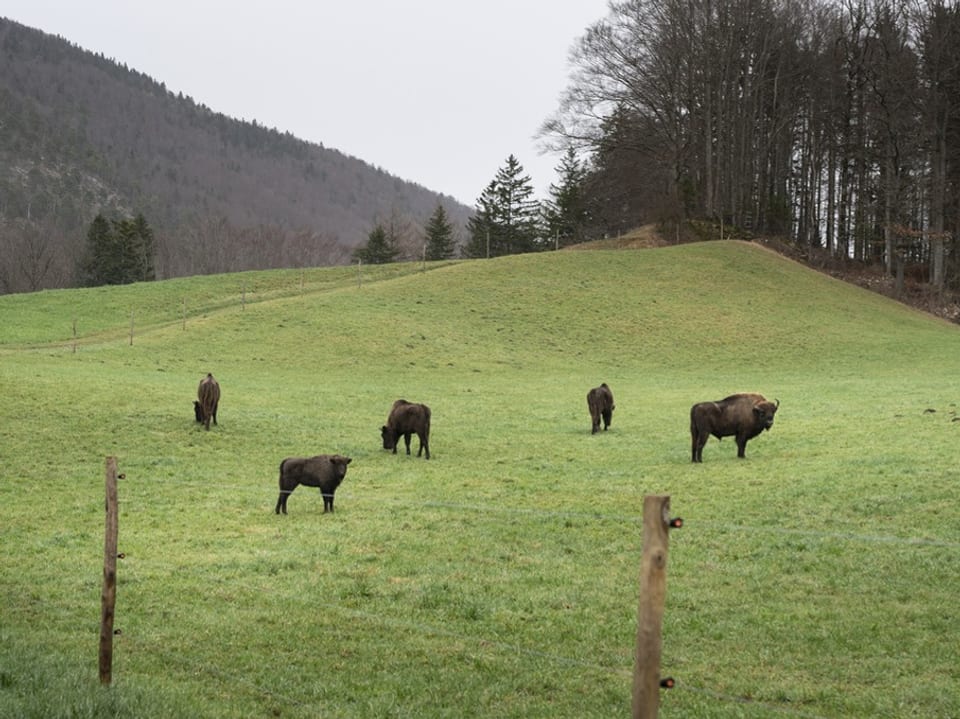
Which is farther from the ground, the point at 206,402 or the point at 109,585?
the point at 206,402

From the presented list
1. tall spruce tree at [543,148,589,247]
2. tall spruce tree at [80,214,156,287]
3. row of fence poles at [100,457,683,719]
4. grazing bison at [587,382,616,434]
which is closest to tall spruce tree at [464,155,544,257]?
tall spruce tree at [543,148,589,247]

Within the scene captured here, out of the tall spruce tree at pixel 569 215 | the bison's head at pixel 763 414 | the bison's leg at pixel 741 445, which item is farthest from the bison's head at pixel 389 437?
the tall spruce tree at pixel 569 215

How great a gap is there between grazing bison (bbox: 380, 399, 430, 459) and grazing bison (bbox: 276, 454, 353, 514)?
A: 19.4 feet

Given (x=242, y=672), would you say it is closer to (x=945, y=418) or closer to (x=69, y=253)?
(x=945, y=418)

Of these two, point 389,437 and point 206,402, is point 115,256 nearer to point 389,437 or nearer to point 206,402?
point 206,402

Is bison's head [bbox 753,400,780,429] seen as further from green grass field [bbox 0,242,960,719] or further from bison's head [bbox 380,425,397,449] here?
bison's head [bbox 380,425,397,449]

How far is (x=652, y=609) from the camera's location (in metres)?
5.18

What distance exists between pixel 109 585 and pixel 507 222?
81.0m

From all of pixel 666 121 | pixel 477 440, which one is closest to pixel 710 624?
pixel 477 440

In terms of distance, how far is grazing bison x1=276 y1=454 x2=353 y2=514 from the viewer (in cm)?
1603

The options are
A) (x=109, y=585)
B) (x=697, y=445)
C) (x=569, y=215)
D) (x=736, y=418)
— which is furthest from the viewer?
(x=569, y=215)

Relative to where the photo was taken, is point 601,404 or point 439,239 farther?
point 439,239

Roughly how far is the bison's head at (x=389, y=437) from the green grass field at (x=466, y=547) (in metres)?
0.56

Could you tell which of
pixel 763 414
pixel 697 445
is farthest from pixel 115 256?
pixel 763 414
